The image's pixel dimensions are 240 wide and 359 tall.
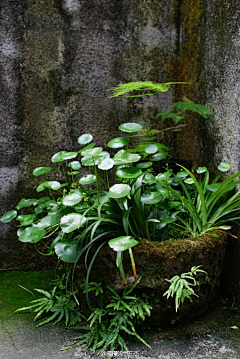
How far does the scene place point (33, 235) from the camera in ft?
6.29

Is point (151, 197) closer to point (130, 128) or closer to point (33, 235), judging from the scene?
point (130, 128)

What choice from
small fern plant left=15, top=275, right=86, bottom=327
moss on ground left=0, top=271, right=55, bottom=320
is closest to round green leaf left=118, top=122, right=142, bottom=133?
small fern plant left=15, top=275, right=86, bottom=327

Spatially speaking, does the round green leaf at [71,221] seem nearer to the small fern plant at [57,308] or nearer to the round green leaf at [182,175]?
the small fern plant at [57,308]

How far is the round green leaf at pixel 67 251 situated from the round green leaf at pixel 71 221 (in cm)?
11

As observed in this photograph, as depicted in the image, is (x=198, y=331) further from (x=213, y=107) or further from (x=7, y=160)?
(x=7, y=160)

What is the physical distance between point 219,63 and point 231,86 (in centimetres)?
23

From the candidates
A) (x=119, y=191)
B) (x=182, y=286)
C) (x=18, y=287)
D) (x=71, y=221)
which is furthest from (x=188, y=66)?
(x=18, y=287)

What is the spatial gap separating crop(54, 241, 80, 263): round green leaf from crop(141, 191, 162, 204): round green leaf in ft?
1.51

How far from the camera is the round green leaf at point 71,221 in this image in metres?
1.72

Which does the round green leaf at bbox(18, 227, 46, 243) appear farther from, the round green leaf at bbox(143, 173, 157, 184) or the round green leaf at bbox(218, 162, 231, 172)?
the round green leaf at bbox(218, 162, 231, 172)

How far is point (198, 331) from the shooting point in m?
1.85

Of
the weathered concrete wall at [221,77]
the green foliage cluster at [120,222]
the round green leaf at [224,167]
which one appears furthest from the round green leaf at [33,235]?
the weathered concrete wall at [221,77]

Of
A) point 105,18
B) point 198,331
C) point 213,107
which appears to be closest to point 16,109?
point 105,18

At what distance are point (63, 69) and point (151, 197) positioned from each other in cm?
132
